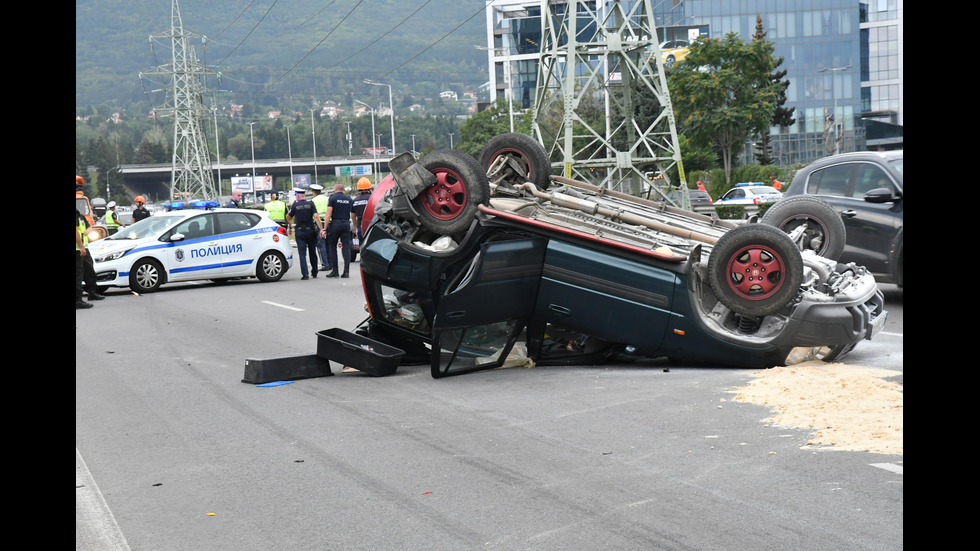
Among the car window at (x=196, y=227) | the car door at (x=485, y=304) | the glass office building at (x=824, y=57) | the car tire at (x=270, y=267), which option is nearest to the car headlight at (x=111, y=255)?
the car window at (x=196, y=227)

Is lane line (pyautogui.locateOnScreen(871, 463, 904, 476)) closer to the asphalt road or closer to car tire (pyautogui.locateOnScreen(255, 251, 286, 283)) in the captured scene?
the asphalt road

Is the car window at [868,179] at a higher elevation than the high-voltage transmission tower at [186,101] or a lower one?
lower

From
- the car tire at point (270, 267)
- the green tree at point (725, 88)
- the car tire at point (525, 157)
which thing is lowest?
the car tire at point (270, 267)

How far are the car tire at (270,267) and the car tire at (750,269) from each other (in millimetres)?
12922

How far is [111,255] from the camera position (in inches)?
695

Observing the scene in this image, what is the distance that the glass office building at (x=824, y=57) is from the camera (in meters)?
90.4

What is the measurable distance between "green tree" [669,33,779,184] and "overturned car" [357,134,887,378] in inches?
1555

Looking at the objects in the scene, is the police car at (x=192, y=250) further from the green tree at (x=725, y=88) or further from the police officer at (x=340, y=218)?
the green tree at (x=725, y=88)

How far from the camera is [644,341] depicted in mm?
7902

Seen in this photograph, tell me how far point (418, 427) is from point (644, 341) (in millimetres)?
2268

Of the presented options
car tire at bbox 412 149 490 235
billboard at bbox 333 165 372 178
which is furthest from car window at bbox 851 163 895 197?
billboard at bbox 333 165 372 178

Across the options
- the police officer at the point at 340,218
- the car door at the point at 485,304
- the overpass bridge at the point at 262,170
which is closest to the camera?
the car door at the point at 485,304

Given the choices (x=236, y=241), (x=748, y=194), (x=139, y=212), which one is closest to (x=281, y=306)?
(x=236, y=241)
